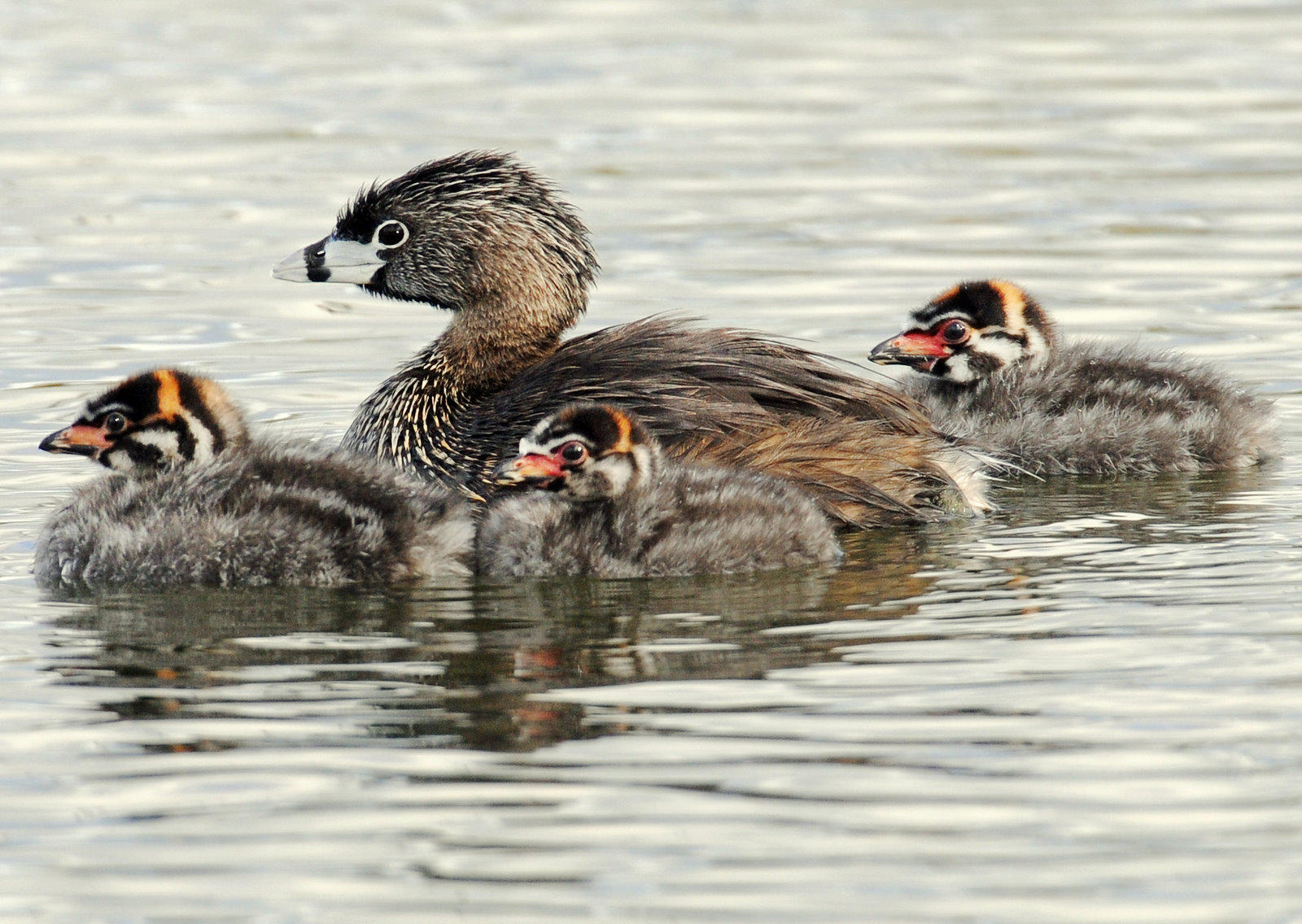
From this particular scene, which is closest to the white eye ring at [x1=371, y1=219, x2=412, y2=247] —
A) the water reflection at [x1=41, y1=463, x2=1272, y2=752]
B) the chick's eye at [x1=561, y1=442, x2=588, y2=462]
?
the chick's eye at [x1=561, y1=442, x2=588, y2=462]

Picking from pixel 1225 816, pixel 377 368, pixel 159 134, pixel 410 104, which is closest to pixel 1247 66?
pixel 410 104

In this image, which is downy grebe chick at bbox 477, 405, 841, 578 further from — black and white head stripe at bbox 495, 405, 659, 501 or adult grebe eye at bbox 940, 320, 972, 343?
adult grebe eye at bbox 940, 320, 972, 343

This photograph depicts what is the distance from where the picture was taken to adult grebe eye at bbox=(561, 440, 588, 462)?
8.11 meters

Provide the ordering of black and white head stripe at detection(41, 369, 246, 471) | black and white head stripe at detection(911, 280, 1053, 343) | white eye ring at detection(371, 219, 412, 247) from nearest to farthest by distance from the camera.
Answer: black and white head stripe at detection(41, 369, 246, 471), white eye ring at detection(371, 219, 412, 247), black and white head stripe at detection(911, 280, 1053, 343)

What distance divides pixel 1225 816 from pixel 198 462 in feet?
13.2

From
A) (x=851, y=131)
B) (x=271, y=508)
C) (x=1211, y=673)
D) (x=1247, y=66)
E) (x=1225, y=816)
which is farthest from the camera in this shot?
(x=1247, y=66)

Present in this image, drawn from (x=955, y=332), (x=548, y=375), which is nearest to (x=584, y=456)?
(x=548, y=375)

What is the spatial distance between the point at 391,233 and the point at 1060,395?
114 inches

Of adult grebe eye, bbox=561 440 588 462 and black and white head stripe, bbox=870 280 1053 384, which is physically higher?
black and white head stripe, bbox=870 280 1053 384

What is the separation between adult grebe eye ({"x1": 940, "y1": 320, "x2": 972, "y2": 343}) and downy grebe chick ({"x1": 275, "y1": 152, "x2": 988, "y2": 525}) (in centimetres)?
112

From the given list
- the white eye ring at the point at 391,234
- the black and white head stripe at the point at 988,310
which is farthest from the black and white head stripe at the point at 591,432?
the black and white head stripe at the point at 988,310

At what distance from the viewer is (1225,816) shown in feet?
18.9

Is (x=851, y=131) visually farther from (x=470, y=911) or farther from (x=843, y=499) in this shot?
(x=470, y=911)

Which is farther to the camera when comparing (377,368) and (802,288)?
(802,288)
